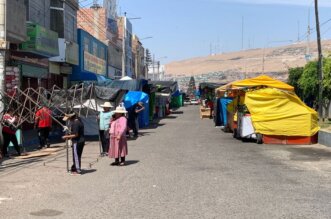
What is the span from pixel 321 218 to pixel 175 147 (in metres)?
11.1

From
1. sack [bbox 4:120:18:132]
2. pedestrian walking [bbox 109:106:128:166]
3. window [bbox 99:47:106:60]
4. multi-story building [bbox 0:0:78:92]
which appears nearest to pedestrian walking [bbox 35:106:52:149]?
multi-story building [bbox 0:0:78:92]

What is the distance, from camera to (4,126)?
624 inches

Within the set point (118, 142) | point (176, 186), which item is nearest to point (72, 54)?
point (118, 142)

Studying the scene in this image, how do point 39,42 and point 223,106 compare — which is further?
point 223,106

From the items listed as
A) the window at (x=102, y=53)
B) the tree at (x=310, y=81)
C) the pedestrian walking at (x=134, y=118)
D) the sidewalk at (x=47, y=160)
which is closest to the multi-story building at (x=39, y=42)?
the sidewalk at (x=47, y=160)

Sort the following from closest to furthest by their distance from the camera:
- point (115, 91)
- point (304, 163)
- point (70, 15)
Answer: point (304, 163), point (115, 91), point (70, 15)

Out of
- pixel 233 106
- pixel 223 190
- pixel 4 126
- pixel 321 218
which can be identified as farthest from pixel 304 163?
pixel 233 106

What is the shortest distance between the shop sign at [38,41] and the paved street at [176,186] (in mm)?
7580

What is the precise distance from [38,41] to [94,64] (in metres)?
19.5

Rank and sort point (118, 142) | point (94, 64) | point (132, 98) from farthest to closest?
point (94, 64) < point (132, 98) < point (118, 142)

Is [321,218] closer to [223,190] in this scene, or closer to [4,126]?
[223,190]

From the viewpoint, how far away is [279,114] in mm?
20344

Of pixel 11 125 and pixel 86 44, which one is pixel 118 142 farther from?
pixel 86 44

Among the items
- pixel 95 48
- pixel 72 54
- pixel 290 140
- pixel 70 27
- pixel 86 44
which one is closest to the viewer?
pixel 290 140
